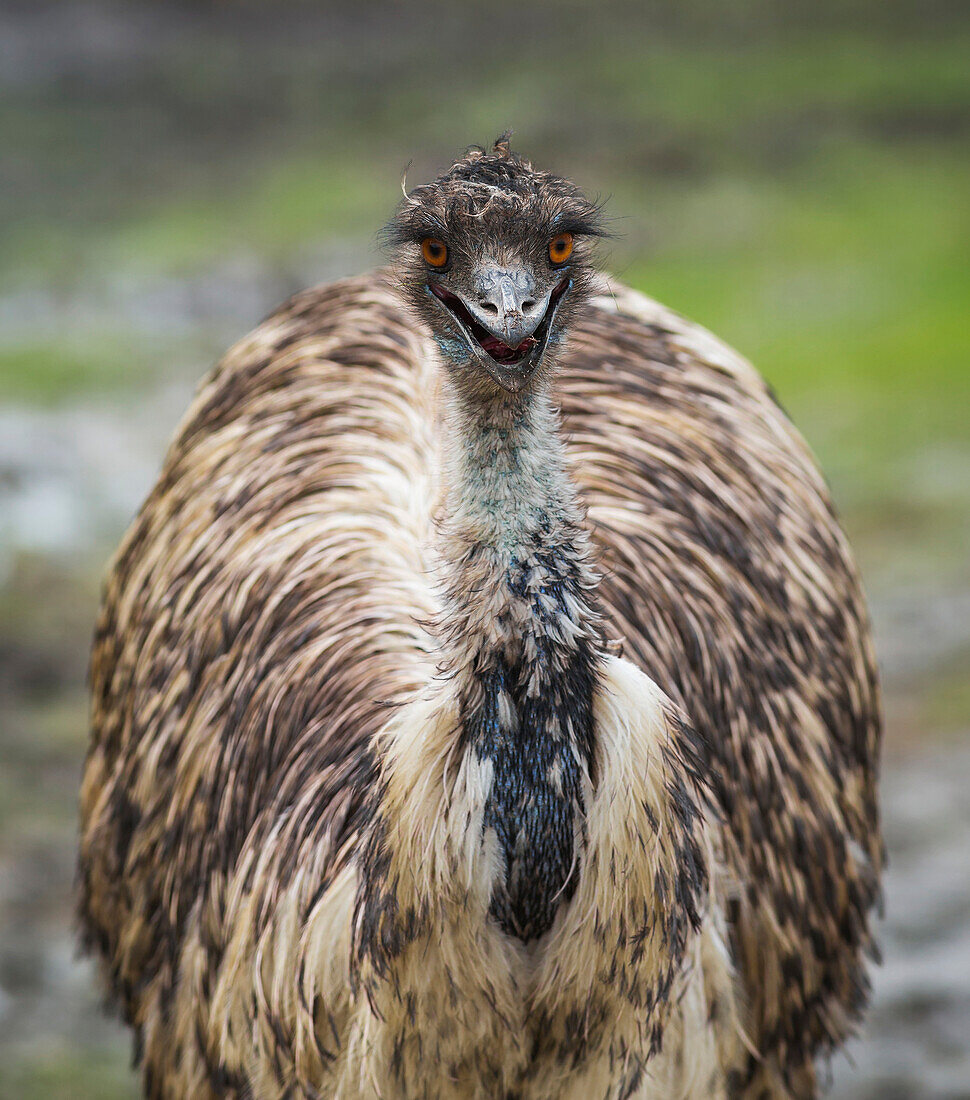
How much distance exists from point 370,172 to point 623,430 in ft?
15.7

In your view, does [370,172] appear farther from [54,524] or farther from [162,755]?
[162,755]

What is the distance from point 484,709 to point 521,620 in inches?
4.3

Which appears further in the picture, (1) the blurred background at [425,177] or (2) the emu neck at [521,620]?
(1) the blurred background at [425,177]

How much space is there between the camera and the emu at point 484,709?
199 centimetres

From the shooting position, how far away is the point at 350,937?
7.20ft

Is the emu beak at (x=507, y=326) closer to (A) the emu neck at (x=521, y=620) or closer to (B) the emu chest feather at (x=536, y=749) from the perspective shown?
(A) the emu neck at (x=521, y=620)

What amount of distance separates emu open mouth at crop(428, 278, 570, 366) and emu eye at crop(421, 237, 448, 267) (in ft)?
0.10

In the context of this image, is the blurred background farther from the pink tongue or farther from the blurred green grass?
the pink tongue

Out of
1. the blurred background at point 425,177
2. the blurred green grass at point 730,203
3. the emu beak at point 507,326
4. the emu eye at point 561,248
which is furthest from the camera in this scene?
the blurred green grass at point 730,203

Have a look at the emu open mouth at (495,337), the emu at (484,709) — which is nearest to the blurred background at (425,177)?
the emu at (484,709)

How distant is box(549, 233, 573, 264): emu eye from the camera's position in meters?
2.04

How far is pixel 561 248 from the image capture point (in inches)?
81.0

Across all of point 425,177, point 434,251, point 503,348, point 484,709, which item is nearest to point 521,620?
point 484,709

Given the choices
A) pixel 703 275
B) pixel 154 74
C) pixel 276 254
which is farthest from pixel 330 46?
pixel 703 275
